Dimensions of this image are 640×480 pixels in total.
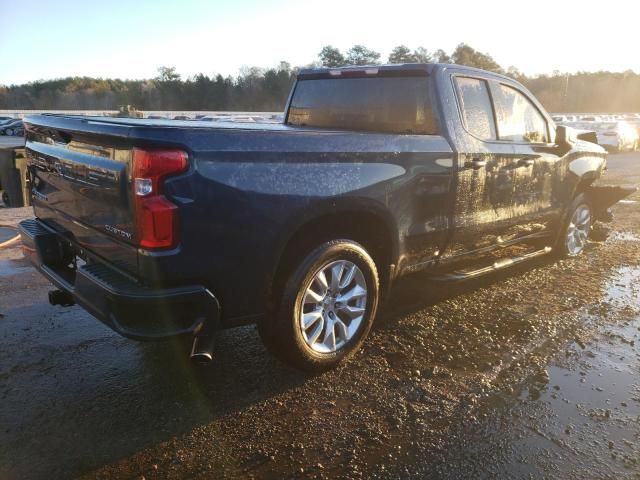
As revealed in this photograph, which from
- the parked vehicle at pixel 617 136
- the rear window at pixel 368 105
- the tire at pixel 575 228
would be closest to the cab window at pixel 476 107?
the rear window at pixel 368 105

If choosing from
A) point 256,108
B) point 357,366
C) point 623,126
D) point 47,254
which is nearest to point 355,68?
point 357,366

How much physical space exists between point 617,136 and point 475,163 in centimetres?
2103

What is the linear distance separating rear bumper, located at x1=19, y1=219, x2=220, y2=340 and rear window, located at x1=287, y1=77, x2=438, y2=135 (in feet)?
7.30

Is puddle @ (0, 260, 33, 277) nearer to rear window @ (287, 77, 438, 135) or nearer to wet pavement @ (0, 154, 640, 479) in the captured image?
wet pavement @ (0, 154, 640, 479)

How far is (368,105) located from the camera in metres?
4.40

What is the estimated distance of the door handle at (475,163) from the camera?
4.05m

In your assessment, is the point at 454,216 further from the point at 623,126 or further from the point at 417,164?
the point at 623,126

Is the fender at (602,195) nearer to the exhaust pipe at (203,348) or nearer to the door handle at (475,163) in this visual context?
the door handle at (475,163)

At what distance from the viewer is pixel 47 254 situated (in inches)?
132

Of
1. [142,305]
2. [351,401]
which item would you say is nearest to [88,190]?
[142,305]

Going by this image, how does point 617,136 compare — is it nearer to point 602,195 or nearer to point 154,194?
point 602,195

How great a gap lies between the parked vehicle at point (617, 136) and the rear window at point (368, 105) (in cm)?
1893

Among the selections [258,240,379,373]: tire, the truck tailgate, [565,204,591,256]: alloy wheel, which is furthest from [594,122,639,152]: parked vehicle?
the truck tailgate

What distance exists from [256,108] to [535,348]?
79806mm
